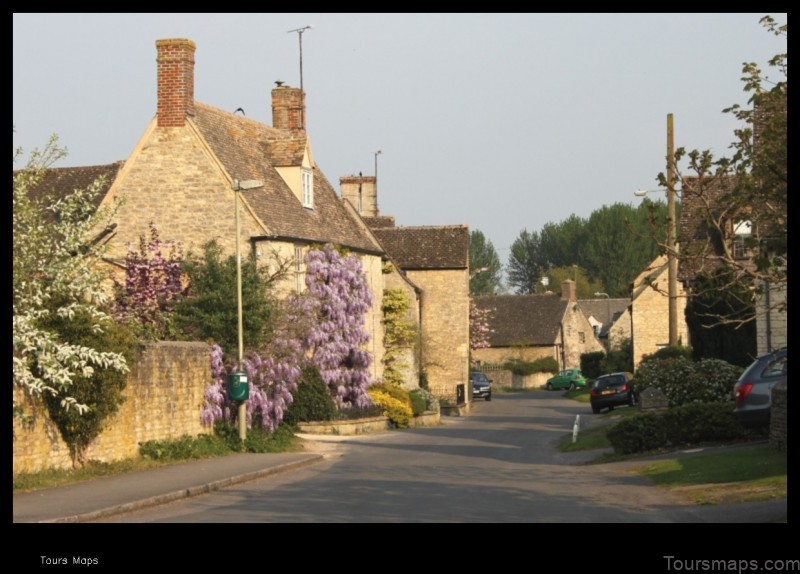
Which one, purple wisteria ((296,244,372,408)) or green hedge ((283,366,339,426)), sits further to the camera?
purple wisteria ((296,244,372,408))

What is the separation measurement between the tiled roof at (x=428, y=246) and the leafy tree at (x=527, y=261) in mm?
91093

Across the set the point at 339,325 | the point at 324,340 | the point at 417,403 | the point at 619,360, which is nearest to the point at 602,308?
the point at 619,360

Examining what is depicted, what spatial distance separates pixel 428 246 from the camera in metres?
59.4

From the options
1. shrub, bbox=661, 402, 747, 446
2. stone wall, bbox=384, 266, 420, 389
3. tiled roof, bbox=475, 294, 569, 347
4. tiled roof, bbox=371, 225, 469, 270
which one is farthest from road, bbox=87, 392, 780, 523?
tiled roof, bbox=475, 294, 569, 347

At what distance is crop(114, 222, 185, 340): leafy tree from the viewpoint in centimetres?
3431

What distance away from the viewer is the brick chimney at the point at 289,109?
4812 cm

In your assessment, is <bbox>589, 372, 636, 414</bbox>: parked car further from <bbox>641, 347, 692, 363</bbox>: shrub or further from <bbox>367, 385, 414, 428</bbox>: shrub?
<bbox>367, 385, 414, 428</bbox>: shrub

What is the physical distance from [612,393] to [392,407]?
388 inches

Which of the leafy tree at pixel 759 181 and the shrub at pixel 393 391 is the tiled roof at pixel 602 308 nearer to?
the shrub at pixel 393 391

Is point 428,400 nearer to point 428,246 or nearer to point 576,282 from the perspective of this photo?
point 428,246

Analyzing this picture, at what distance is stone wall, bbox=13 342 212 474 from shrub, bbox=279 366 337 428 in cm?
749

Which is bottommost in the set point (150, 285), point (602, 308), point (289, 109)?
point (150, 285)
